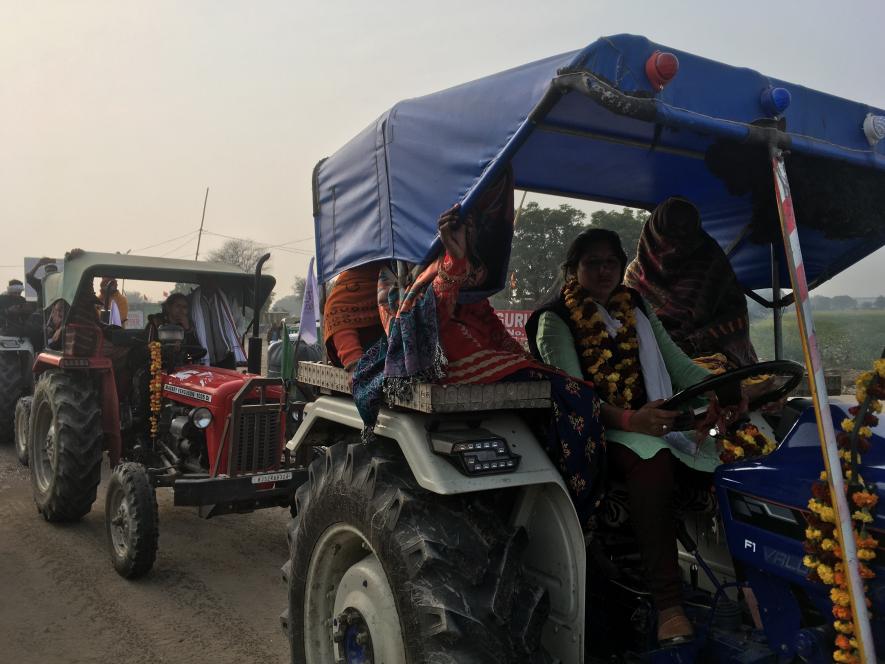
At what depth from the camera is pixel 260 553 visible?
5438mm

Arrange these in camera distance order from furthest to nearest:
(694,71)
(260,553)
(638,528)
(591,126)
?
(260,553), (591,126), (638,528), (694,71)

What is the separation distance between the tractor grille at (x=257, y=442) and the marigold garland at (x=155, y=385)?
121 cm

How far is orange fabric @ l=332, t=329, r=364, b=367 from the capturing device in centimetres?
273

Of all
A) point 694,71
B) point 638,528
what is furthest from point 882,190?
point 638,528

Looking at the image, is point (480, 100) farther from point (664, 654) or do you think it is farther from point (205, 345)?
point (205, 345)

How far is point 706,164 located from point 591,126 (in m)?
0.70

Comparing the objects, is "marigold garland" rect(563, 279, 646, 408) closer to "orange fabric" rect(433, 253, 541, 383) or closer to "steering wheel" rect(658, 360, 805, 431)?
"steering wheel" rect(658, 360, 805, 431)

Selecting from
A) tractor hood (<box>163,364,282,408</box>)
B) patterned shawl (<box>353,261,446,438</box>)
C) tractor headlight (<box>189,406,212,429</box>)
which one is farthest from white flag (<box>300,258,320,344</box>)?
patterned shawl (<box>353,261,446,438</box>)

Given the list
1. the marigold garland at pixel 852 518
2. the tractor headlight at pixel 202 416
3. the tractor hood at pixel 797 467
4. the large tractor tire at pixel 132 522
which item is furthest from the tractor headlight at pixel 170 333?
the marigold garland at pixel 852 518

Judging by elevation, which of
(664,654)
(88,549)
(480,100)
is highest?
(480,100)

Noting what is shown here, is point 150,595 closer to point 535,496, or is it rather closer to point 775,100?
point 535,496

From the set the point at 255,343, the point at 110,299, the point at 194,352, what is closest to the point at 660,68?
the point at 255,343

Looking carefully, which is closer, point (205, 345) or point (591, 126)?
point (591, 126)

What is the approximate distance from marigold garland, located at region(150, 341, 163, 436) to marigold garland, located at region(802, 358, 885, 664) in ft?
18.5
